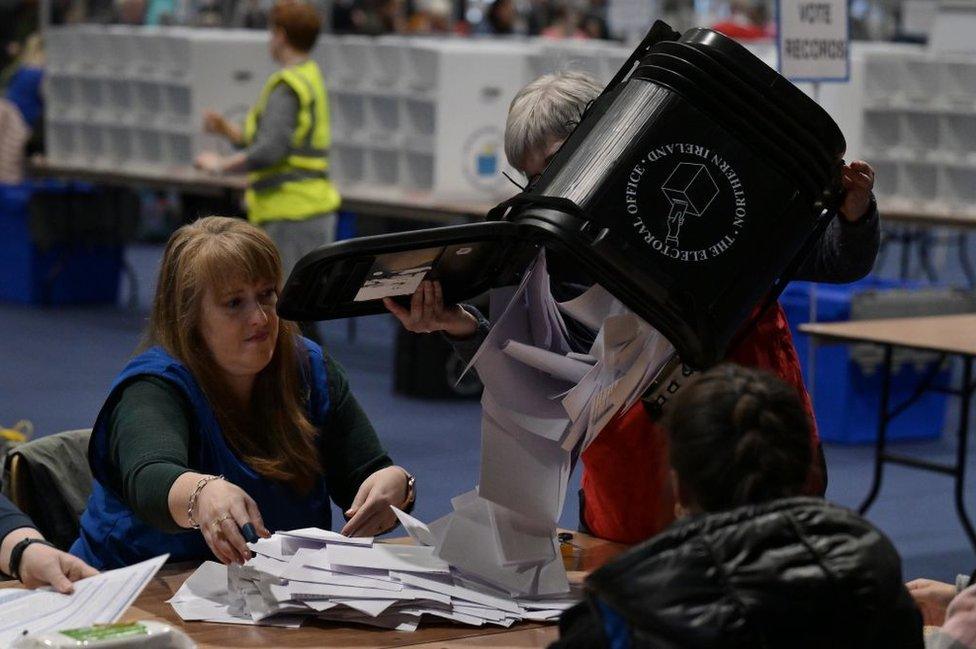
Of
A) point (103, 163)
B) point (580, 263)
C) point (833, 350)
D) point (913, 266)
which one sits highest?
point (580, 263)

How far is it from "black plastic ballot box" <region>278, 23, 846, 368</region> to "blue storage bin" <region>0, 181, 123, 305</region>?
823 centimetres

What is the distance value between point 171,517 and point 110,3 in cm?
1186

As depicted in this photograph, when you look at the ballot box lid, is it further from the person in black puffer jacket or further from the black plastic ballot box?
the person in black puffer jacket

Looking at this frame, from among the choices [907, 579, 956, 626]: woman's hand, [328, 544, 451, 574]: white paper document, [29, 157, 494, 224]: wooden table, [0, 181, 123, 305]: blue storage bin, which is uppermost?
[328, 544, 451, 574]: white paper document

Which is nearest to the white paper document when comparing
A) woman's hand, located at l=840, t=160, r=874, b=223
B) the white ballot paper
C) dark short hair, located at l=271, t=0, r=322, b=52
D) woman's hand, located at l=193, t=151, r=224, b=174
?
the white ballot paper

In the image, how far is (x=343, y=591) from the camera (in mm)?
2088

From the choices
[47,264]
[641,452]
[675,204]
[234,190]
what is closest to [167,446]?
[641,452]

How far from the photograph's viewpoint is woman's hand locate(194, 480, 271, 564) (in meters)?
2.11

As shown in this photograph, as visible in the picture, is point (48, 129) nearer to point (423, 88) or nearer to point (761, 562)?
point (423, 88)

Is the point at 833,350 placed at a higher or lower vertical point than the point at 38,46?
lower

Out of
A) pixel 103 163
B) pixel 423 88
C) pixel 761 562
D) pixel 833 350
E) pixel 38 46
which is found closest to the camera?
pixel 761 562

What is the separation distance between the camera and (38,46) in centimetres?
1057

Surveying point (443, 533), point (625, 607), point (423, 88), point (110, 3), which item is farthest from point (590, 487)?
point (110, 3)

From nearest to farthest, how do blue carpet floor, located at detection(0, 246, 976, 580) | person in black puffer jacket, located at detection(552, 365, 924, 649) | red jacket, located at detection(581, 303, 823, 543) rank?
person in black puffer jacket, located at detection(552, 365, 924, 649) < red jacket, located at detection(581, 303, 823, 543) < blue carpet floor, located at detection(0, 246, 976, 580)
